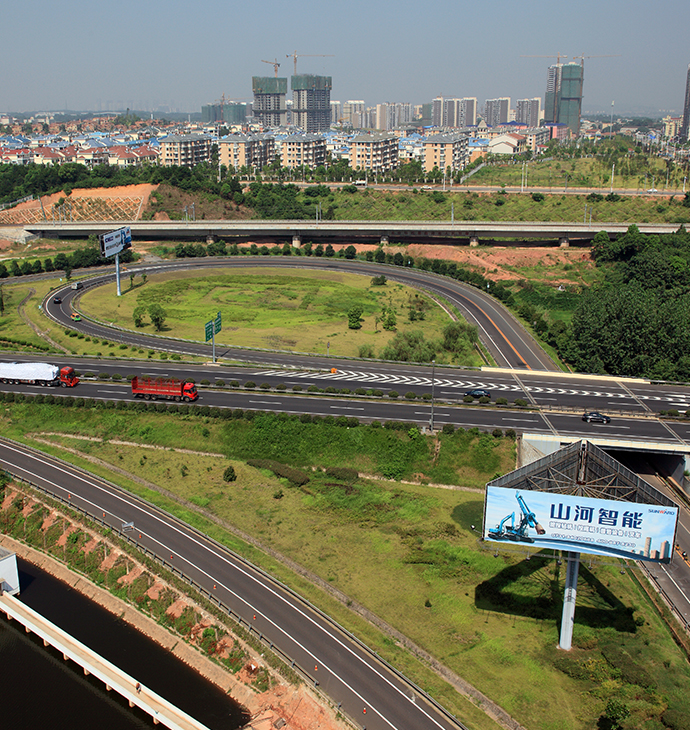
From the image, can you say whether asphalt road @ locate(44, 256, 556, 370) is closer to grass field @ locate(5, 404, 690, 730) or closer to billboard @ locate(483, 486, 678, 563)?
grass field @ locate(5, 404, 690, 730)


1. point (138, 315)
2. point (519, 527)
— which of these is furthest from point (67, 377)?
point (519, 527)

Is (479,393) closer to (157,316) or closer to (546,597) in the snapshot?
(546,597)

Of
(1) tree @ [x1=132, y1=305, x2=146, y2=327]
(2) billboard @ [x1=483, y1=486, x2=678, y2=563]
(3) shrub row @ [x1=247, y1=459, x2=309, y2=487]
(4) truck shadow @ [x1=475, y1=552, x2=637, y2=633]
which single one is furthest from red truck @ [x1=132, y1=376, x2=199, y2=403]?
(2) billboard @ [x1=483, y1=486, x2=678, y2=563]

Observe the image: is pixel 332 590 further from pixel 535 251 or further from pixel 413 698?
pixel 535 251

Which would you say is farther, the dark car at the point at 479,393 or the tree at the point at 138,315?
the tree at the point at 138,315

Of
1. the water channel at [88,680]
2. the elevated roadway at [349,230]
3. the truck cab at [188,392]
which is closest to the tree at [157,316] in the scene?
the truck cab at [188,392]

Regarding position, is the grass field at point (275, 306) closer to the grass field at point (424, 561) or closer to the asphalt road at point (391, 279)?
the asphalt road at point (391, 279)
